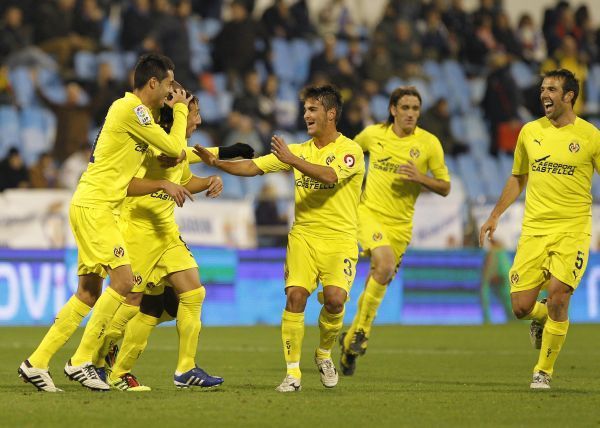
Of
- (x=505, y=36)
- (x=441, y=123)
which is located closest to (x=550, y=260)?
(x=441, y=123)

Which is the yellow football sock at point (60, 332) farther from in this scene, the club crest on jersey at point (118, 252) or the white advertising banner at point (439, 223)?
the white advertising banner at point (439, 223)

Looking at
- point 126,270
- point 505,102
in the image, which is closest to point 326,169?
point 126,270

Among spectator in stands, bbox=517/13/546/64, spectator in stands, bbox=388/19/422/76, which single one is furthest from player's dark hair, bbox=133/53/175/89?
spectator in stands, bbox=517/13/546/64

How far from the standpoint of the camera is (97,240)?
29.9 ft

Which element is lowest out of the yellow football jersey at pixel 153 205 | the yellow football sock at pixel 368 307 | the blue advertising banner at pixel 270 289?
the blue advertising banner at pixel 270 289

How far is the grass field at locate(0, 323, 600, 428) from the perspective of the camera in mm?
7918

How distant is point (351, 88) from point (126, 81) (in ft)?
14.7

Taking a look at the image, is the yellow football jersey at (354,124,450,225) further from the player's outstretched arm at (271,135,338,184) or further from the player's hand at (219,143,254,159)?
the player's outstretched arm at (271,135,338,184)

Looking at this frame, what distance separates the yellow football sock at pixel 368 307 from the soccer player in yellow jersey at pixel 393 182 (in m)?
0.01

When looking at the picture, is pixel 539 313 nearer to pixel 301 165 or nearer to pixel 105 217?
pixel 301 165

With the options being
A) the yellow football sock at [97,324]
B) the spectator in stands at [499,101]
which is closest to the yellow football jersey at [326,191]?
the yellow football sock at [97,324]

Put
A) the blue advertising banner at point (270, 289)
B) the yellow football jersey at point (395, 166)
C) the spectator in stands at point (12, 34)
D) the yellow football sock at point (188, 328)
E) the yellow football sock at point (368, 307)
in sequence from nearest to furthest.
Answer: the yellow football sock at point (188, 328) → the yellow football sock at point (368, 307) → the yellow football jersey at point (395, 166) → the blue advertising banner at point (270, 289) → the spectator in stands at point (12, 34)

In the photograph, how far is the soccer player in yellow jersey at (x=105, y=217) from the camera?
914 cm

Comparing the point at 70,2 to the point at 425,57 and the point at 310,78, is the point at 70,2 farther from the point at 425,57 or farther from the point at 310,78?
the point at 425,57
